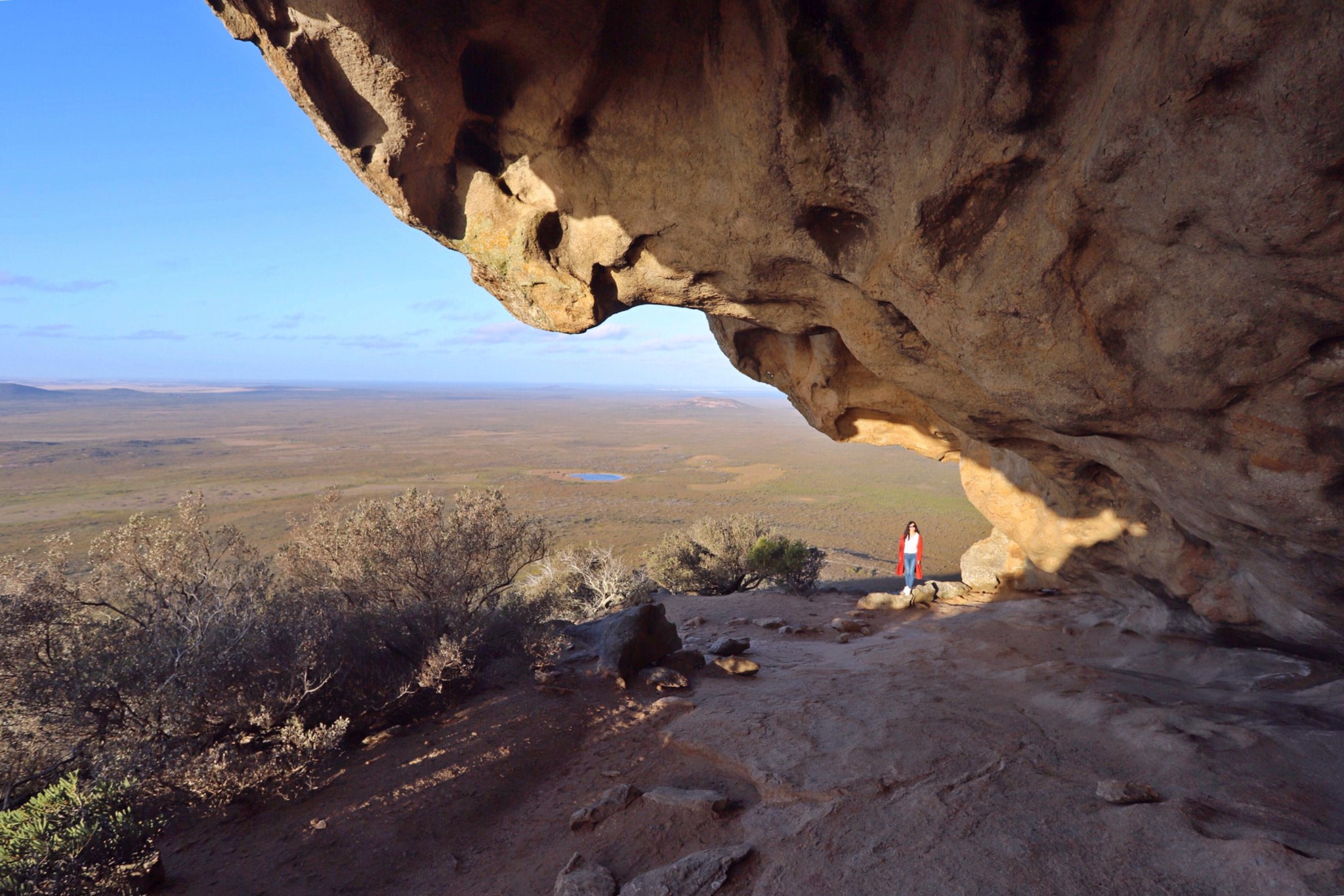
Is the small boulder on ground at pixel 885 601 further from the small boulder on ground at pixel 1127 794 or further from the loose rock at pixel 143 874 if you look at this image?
the loose rock at pixel 143 874

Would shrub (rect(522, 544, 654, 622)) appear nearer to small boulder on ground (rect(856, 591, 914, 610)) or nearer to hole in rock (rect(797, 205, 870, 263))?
small boulder on ground (rect(856, 591, 914, 610))

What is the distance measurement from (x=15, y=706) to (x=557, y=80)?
692 cm

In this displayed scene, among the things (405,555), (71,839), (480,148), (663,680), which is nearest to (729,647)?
(663,680)

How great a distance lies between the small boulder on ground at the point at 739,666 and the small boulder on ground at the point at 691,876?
155 inches

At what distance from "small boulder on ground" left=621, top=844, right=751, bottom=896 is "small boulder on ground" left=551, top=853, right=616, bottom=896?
15 cm

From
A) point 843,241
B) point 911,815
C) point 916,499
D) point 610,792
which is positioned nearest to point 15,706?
point 610,792

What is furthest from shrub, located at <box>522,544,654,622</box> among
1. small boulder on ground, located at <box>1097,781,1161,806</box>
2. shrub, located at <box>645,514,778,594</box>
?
small boulder on ground, located at <box>1097,781,1161,806</box>

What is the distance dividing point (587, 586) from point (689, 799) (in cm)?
911

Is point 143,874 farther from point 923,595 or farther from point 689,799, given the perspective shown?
point 923,595

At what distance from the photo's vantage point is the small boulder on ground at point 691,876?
3674mm

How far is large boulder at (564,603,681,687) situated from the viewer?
7629 millimetres

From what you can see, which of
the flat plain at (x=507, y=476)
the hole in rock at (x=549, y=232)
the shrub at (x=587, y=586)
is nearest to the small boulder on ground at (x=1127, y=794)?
the hole in rock at (x=549, y=232)

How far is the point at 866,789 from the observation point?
450 centimetres

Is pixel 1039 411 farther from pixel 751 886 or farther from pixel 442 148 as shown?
pixel 442 148
